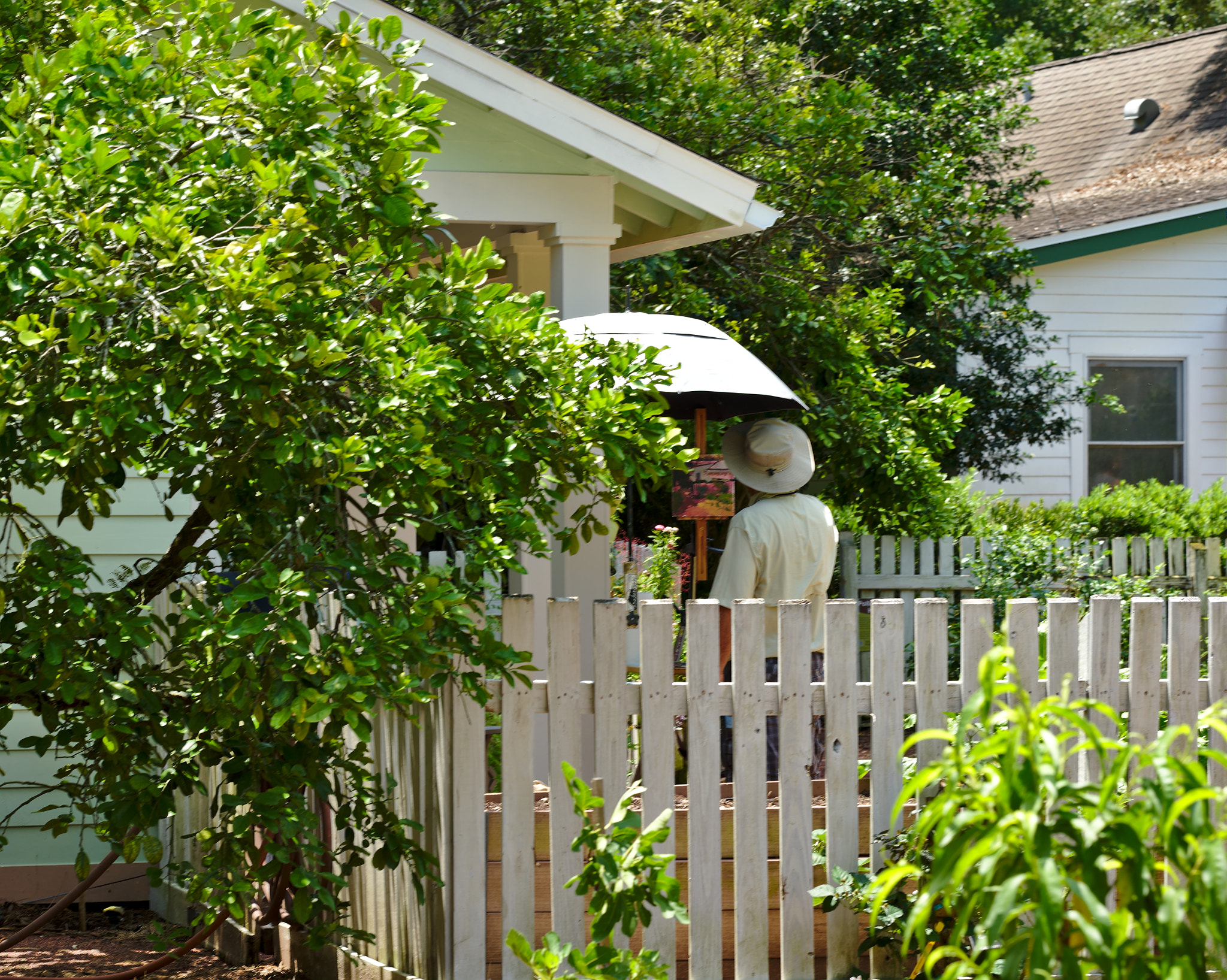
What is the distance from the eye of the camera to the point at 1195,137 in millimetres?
15430

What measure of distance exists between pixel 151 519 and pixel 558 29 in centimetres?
629

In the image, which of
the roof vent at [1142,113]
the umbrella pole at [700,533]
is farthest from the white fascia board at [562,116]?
the roof vent at [1142,113]

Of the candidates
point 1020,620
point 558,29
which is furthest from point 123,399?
point 558,29

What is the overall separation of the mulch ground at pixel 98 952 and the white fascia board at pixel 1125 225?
1103 cm

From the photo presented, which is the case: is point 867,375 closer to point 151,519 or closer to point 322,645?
point 151,519

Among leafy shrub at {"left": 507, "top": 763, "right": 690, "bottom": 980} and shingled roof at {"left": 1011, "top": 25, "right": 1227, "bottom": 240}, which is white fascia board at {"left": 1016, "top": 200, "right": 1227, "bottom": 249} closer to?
shingled roof at {"left": 1011, "top": 25, "right": 1227, "bottom": 240}

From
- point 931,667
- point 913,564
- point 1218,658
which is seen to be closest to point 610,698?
point 931,667

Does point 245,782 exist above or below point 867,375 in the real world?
below

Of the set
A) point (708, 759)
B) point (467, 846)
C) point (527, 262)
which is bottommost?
point (467, 846)

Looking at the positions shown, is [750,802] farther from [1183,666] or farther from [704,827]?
[1183,666]

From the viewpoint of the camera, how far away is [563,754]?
12.3ft

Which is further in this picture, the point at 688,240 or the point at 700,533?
the point at 688,240

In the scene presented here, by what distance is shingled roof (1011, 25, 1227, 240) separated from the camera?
45.6 ft

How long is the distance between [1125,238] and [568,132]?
966cm
